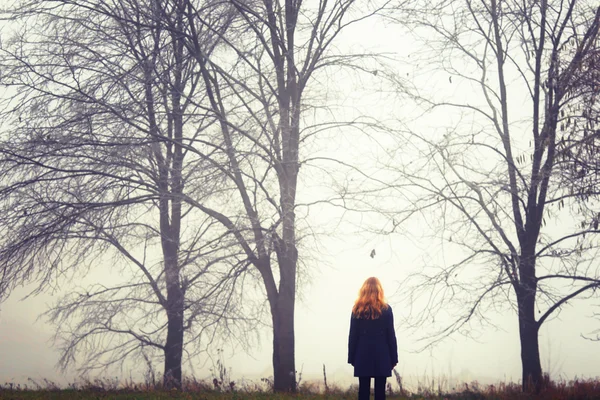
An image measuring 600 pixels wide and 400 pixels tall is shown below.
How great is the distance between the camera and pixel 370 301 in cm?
862

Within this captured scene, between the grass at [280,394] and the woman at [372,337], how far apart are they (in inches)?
108

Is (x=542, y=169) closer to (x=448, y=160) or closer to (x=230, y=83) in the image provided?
(x=448, y=160)

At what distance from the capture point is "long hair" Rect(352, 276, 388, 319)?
8.61 m

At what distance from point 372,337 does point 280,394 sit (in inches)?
154

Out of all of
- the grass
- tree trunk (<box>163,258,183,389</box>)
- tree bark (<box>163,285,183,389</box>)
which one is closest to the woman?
the grass

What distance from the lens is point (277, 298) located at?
13.8m

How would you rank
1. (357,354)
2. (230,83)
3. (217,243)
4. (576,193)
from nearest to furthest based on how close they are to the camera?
(357,354)
(576,193)
(217,243)
(230,83)

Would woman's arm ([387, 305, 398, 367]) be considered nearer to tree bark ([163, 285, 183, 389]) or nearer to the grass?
the grass

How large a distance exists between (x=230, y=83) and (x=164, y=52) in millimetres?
1788

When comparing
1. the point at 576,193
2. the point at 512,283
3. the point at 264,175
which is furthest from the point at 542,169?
the point at 264,175

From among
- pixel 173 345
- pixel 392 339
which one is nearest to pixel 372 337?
pixel 392 339

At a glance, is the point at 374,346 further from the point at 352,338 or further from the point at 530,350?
the point at 530,350

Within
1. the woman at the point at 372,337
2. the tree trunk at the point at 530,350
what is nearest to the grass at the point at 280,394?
the tree trunk at the point at 530,350

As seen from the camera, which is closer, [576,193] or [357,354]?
[357,354]
